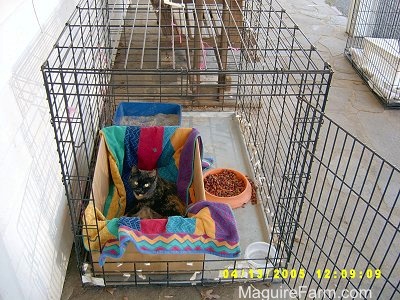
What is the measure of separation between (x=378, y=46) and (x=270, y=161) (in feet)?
5.67

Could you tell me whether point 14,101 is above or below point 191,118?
above

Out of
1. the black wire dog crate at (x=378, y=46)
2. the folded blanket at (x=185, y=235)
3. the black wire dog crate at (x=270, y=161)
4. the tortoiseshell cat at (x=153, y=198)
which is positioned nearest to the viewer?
the black wire dog crate at (x=270, y=161)

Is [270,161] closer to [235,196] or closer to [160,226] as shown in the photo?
[235,196]

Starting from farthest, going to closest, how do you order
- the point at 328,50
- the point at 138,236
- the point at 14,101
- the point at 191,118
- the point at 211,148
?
the point at 328,50 → the point at 191,118 → the point at 211,148 → the point at 138,236 → the point at 14,101

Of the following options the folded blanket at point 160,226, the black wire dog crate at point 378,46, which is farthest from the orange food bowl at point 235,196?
the black wire dog crate at point 378,46

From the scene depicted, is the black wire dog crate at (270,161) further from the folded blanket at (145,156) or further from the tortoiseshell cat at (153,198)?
the tortoiseshell cat at (153,198)

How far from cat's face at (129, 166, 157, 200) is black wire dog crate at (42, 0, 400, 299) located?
8.6 inches

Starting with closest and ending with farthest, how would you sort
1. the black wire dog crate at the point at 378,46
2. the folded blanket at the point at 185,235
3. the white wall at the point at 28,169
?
the white wall at the point at 28,169 → the folded blanket at the point at 185,235 → the black wire dog crate at the point at 378,46

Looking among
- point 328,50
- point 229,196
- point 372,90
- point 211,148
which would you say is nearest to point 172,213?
point 229,196

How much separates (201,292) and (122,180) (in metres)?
0.67

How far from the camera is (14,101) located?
130cm

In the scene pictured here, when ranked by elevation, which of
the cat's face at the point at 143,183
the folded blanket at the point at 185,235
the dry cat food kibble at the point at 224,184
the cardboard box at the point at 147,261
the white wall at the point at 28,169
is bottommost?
the dry cat food kibble at the point at 224,184

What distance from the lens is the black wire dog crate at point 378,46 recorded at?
10.5 ft

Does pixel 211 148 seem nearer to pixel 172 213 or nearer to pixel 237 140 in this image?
pixel 237 140
